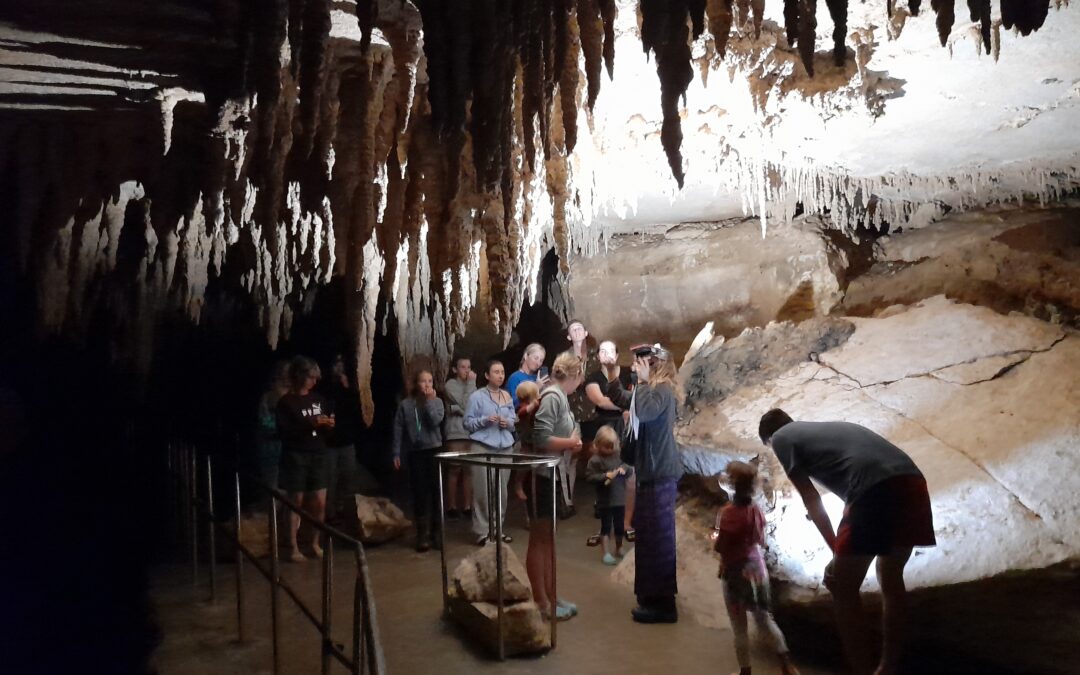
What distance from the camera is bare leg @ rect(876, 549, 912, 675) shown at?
10.6ft

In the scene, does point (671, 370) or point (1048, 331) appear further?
point (1048, 331)

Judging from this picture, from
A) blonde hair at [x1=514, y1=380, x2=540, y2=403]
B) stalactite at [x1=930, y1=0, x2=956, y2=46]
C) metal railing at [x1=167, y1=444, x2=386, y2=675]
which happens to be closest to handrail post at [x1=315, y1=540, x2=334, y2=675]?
metal railing at [x1=167, y1=444, x2=386, y2=675]

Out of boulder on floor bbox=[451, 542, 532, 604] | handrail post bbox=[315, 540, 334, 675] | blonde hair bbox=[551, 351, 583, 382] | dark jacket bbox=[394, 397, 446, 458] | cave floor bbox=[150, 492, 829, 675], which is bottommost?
cave floor bbox=[150, 492, 829, 675]

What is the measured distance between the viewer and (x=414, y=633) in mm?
4348

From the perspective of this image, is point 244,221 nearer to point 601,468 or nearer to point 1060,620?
point 601,468

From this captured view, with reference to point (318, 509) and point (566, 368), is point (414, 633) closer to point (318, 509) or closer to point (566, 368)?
point (566, 368)

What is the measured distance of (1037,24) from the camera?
2.51 metres

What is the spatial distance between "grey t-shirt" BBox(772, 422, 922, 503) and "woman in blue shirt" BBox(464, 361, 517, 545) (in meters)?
2.85

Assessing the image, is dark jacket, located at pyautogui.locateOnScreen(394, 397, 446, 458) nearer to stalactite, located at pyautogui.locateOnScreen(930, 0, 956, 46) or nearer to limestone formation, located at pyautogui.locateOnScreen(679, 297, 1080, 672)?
limestone formation, located at pyautogui.locateOnScreen(679, 297, 1080, 672)

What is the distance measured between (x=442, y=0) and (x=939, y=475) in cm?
371

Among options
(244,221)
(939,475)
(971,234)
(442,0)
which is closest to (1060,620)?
(939,475)

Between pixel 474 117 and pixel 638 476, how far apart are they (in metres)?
2.38

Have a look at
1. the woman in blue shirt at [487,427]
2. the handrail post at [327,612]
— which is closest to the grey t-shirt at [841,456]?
the handrail post at [327,612]

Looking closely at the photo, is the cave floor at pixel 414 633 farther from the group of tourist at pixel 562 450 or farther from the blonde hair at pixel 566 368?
the blonde hair at pixel 566 368
